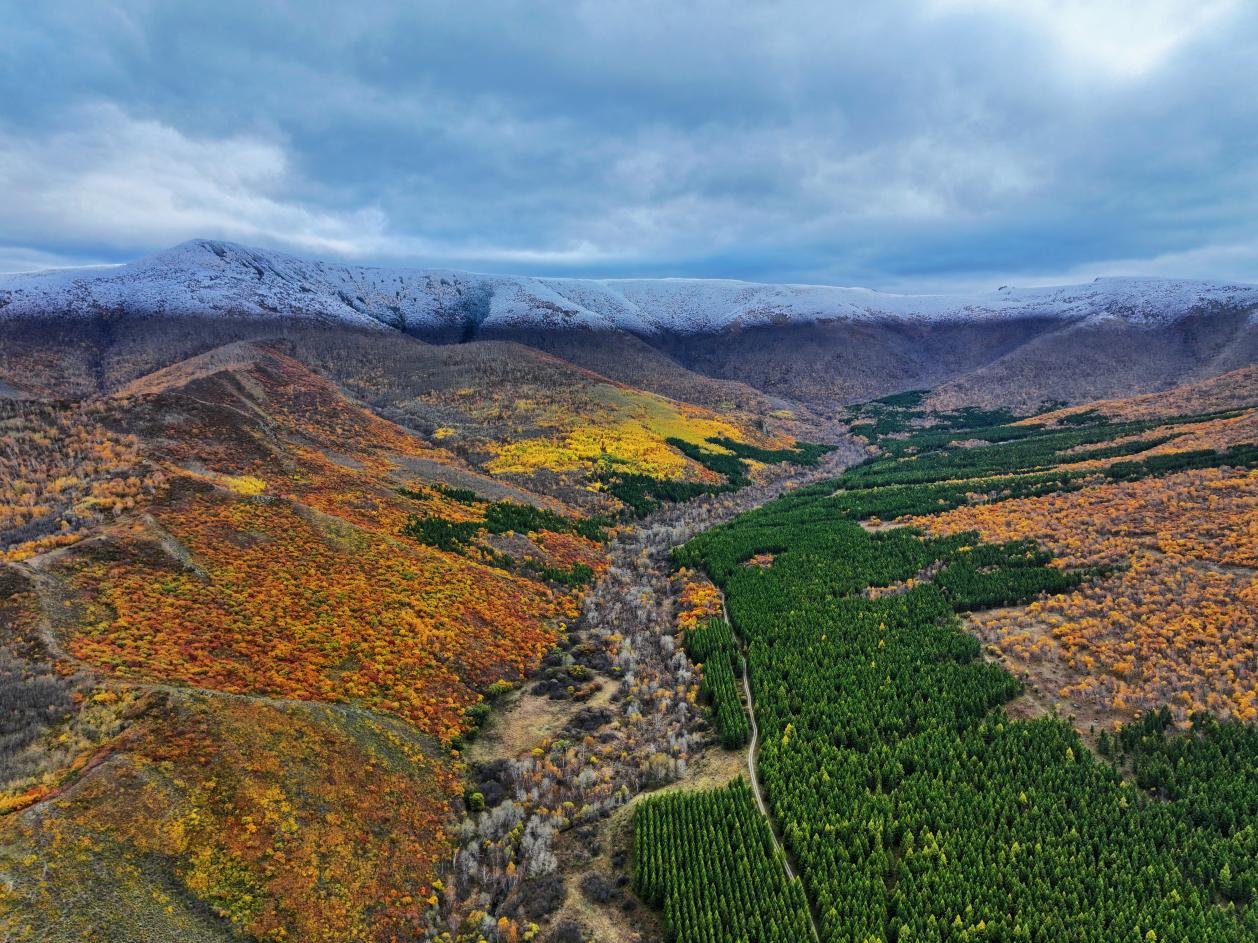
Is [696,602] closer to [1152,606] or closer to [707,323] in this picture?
[1152,606]

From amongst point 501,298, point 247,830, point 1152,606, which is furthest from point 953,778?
point 501,298

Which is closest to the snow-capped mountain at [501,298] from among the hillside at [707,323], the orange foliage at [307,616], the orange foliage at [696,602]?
the hillside at [707,323]

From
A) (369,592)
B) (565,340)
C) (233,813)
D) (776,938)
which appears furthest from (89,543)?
(565,340)

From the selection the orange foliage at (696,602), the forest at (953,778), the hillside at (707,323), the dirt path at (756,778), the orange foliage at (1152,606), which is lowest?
the orange foliage at (696,602)

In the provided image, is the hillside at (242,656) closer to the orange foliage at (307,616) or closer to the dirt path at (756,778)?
the orange foliage at (307,616)

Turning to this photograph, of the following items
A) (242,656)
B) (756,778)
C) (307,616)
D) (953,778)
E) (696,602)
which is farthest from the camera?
(696,602)

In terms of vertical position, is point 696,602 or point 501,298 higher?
point 501,298

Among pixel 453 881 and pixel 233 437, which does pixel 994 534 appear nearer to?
pixel 453 881

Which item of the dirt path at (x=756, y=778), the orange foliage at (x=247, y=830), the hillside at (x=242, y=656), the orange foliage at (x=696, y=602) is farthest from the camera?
the orange foliage at (x=696, y=602)
